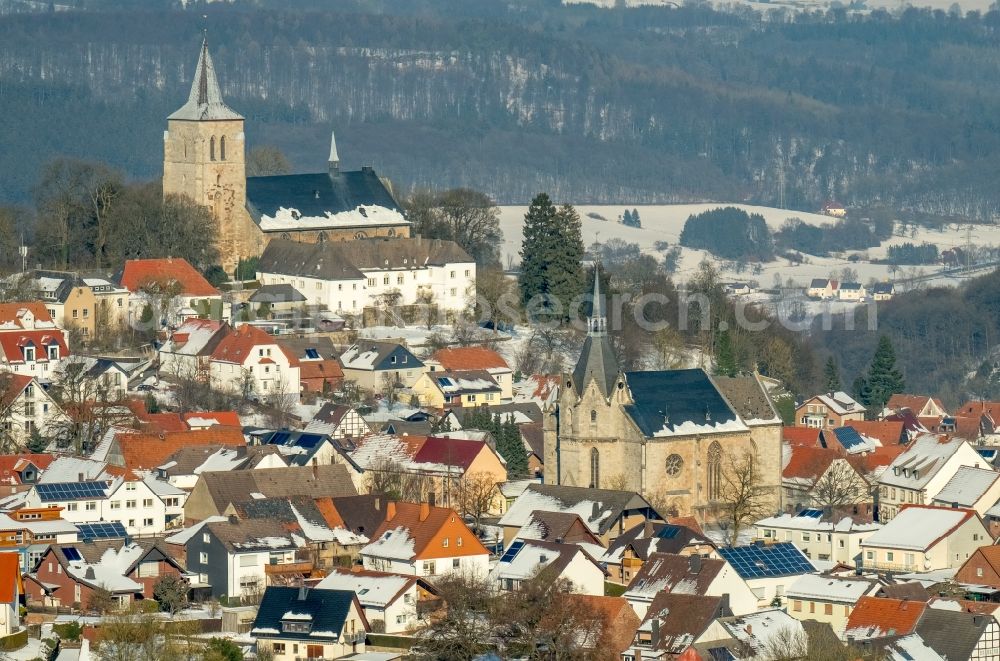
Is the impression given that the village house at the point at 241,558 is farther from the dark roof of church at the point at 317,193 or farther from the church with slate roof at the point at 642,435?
the dark roof of church at the point at 317,193

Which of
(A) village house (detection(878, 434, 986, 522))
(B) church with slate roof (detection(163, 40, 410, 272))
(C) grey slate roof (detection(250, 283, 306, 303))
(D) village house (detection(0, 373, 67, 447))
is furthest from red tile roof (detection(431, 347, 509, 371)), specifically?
(A) village house (detection(878, 434, 986, 522))

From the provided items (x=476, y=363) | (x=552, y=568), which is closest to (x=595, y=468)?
(x=552, y=568)

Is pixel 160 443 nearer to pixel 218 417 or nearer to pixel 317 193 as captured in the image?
pixel 218 417

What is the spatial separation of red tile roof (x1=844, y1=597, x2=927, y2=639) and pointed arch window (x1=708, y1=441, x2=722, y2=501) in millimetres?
16980

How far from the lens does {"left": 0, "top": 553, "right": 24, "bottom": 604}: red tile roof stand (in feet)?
223

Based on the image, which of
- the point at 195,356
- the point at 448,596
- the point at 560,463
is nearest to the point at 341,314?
the point at 195,356

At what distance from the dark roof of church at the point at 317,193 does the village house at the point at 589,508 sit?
37113 mm

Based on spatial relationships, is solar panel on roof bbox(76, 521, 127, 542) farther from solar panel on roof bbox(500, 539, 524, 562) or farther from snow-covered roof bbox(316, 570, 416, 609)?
solar panel on roof bbox(500, 539, 524, 562)

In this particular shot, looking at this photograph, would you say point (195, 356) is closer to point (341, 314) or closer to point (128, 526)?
point (341, 314)

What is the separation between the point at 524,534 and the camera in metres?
78.7

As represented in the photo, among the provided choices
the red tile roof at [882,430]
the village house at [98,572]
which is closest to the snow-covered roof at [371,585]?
A: the village house at [98,572]

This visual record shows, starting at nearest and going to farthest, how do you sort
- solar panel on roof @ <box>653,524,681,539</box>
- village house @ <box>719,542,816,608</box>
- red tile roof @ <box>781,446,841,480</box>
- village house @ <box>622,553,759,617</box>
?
1. village house @ <box>622,553,759,617</box>
2. village house @ <box>719,542,816,608</box>
3. solar panel on roof @ <box>653,524,681,539</box>
4. red tile roof @ <box>781,446,841,480</box>

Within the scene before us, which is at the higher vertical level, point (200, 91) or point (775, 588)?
point (200, 91)

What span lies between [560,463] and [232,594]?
15382mm
